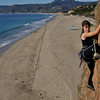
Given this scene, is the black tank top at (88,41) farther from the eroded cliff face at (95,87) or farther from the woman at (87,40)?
the eroded cliff face at (95,87)

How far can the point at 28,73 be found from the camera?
9.52m

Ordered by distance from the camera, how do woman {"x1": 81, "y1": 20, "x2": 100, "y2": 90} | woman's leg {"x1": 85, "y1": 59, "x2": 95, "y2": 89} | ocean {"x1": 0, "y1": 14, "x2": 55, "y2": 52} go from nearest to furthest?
1. woman {"x1": 81, "y1": 20, "x2": 100, "y2": 90}
2. woman's leg {"x1": 85, "y1": 59, "x2": 95, "y2": 89}
3. ocean {"x1": 0, "y1": 14, "x2": 55, "y2": 52}

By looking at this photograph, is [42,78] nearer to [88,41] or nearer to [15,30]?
[88,41]

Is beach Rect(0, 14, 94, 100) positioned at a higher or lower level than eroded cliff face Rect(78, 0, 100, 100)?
lower

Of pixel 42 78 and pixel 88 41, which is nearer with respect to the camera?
pixel 88 41

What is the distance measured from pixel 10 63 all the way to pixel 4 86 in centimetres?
379

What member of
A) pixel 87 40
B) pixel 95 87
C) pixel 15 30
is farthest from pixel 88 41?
pixel 15 30

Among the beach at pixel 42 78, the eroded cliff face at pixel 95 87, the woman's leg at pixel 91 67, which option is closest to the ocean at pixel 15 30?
the beach at pixel 42 78

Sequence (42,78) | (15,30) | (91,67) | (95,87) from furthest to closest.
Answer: (15,30), (42,78), (91,67), (95,87)

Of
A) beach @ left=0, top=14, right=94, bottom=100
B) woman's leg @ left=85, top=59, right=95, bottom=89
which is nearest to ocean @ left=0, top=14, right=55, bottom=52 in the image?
beach @ left=0, top=14, right=94, bottom=100

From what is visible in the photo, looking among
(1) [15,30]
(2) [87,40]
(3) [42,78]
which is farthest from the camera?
(1) [15,30]

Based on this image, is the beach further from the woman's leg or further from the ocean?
the woman's leg

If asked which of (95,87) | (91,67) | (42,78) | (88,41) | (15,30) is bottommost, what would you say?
(15,30)

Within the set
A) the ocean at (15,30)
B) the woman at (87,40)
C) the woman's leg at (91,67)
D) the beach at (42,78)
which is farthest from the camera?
the ocean at (15,30)
